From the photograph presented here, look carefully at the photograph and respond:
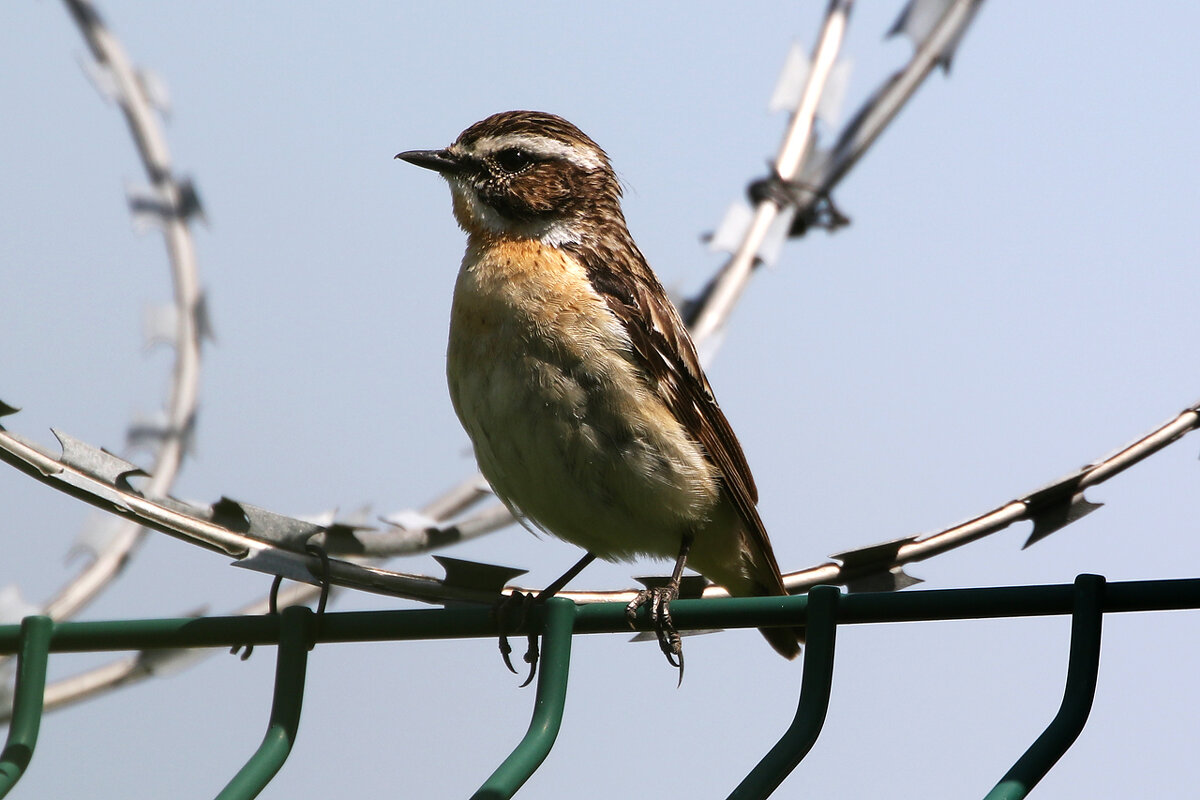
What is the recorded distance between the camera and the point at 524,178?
5949 mm

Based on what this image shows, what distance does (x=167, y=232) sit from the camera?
557 centimetres

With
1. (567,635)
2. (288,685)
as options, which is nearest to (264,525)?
(288,685)

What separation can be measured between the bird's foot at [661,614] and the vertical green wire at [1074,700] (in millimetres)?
927

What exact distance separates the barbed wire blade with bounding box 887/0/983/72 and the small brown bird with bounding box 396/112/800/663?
6.15 feet

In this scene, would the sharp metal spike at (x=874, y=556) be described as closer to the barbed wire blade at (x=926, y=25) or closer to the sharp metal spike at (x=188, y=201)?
the sharp metal spike at (x=188, y=201)

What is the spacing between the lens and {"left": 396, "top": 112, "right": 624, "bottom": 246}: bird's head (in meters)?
5.84

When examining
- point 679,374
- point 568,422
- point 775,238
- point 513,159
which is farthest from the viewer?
point 775,238

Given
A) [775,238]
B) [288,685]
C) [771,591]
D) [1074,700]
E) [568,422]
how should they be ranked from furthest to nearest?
[775,238]
[771,591]
[568,422]
[288,685]
[1074,700]

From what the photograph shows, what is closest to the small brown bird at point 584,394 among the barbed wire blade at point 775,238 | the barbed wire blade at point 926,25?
the barbed wire blade at point 775,238

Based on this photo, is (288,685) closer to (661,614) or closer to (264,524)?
(264,524)

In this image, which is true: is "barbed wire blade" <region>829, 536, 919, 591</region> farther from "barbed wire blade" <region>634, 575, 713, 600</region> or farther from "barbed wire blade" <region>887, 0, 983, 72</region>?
"barbed wire blade" <region>887, 0, 983, 72</region>

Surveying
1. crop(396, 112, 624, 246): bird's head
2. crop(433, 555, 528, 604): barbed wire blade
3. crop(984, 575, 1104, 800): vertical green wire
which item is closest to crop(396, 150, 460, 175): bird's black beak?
crop(396, 112, 624, 246): bird's head

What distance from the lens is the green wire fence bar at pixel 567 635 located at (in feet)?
8.71

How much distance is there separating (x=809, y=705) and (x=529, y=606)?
85 centimetres
